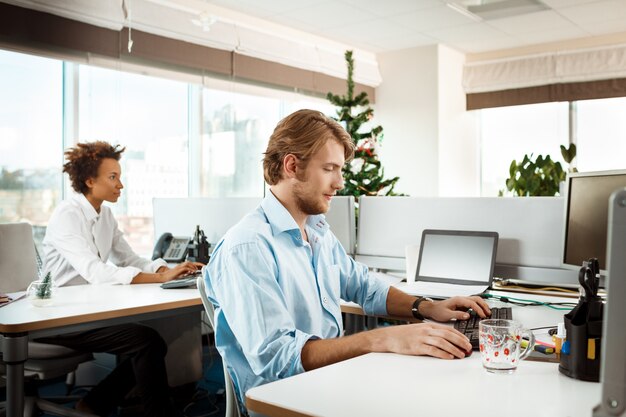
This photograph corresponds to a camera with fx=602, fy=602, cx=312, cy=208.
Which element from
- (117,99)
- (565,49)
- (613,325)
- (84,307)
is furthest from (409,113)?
(613,325)

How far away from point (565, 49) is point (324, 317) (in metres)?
4.92

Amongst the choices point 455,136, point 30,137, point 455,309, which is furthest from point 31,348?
point 455,136

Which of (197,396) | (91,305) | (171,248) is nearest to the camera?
(91,305)

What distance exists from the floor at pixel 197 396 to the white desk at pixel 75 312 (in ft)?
2.37

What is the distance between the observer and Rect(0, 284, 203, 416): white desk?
1.84m

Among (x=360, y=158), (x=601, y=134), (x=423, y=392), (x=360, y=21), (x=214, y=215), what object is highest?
(x=360, y=21)

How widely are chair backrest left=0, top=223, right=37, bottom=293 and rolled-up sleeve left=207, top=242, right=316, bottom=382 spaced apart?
1.67 meters

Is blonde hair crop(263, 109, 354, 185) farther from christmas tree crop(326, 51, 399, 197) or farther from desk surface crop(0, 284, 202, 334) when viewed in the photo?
christmas tree crop(326, 51, 399, 197)

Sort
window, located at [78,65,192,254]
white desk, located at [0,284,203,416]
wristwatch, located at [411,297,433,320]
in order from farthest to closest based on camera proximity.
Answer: window, located at [78,65,192,254] < white desk, located at [0,284,203,416] < wristwatch, located at [411,297,433,320]

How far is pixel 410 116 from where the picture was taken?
19.3 feet

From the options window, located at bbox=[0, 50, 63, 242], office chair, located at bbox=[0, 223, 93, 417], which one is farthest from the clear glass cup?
window, located at bbox=[0, 50, 63, 242]

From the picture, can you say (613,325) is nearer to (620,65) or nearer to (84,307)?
(84,307)

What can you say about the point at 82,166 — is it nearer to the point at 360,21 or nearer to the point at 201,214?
the point at 201,214

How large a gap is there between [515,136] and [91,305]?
4955 mm
